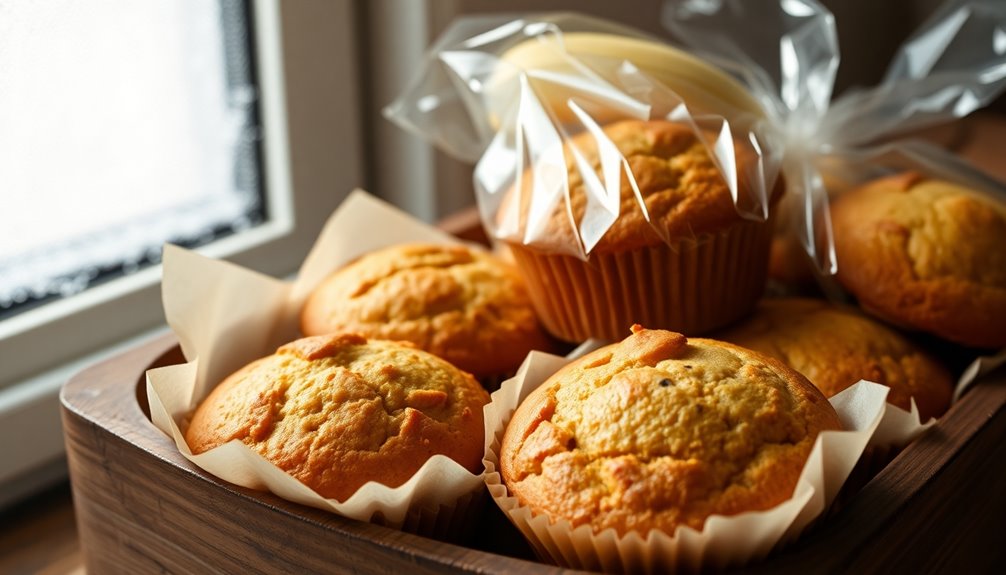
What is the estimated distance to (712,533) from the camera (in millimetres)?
615

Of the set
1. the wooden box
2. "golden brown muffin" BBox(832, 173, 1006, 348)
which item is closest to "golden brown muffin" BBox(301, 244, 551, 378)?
the wooden box

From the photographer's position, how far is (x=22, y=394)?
3.67 feet

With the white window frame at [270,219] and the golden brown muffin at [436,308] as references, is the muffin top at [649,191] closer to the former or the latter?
the golden brown muffin at [436,308]

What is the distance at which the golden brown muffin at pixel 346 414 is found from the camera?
0.73 metres

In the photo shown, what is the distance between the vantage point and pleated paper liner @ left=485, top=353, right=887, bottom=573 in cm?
62

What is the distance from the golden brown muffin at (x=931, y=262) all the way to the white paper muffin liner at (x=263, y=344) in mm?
412

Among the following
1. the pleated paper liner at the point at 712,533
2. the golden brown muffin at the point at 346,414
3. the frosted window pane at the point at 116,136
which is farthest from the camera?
the frosted window pane at the point at 116,136

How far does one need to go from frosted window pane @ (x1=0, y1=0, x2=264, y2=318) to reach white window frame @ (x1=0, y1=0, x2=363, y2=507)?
0.02 metres

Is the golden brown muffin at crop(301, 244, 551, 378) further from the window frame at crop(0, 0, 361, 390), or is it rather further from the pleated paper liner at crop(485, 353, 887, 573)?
the window frame at crop(0, 0, 361, 390)

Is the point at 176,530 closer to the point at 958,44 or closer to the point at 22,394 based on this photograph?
the point at 22,394

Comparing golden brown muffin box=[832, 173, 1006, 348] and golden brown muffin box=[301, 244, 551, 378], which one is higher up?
golden brown muffin box=[832, 173, 1006, 348]

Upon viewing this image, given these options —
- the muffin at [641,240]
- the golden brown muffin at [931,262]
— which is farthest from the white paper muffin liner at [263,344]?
the golden brown muffin at [931,262]

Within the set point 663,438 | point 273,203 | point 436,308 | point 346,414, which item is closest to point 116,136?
point 273,203

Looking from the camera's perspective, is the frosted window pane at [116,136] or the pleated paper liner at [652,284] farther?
the frosted window pane at [116,136]
